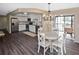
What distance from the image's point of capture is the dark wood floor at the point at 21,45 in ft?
8.20

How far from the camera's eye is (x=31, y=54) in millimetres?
2516

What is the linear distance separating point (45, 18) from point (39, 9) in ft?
0.88

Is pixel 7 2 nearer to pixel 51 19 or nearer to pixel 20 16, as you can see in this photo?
pixel 20 16

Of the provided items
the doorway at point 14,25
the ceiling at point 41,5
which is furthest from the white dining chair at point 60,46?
the doorway at point 14,25

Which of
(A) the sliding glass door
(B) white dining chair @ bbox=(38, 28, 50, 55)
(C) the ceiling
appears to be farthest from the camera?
(B) white dining chair @ bbox=(38, 28, 50, 55)

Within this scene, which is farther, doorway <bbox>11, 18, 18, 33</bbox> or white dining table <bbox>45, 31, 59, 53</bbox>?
doorway <bbox>11, 18, 18, 33</bbox>

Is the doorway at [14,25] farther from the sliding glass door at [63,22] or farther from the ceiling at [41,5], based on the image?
the sliding glass door at [63,22]

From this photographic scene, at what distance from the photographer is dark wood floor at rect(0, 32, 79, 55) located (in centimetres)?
250

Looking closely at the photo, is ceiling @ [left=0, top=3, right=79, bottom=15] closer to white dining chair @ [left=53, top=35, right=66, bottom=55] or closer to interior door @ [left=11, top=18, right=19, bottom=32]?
interior door @ [left=11, top=18, right=19, bottom=32]

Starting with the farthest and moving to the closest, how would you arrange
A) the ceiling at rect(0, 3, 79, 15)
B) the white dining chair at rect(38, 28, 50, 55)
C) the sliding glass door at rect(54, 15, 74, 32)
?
1. the white dining chair at rect(38, 28, 50, 55)
2. the sliding glass door at rect(54, 15, 74, 32)
3. the ceiling at rect(0, 3, 79, 15)

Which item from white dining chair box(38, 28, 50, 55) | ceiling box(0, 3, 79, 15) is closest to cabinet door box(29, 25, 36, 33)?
white dining chair box(38, 28, 50, 55)

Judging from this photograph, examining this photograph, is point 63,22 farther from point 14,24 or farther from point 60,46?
point 14,24

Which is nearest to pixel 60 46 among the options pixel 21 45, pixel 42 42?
pixel 42 42
